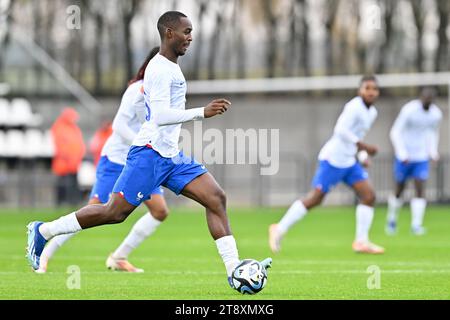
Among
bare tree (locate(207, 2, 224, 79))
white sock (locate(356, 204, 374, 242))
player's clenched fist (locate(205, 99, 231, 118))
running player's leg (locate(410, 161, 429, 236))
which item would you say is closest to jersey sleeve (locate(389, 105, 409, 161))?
running player's leg (locate(410, 161, 429, 236))

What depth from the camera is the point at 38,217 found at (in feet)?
84.8

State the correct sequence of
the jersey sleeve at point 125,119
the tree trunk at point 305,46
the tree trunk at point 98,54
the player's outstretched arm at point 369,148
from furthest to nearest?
the tree trunk at point 305,46
the tree trunk at point 98,54
the player's outstretched arm at point 369,148
the jersey sleeve at point 125,119

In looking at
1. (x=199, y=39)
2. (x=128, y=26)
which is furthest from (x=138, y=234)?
(x=199, y=39)

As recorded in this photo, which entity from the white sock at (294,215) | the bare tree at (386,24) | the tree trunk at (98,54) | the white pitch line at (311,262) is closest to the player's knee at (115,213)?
the white pitch line at (311,262)

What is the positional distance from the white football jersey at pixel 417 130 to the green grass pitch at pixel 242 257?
1.44 m

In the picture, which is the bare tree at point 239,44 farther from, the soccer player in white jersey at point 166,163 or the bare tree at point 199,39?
the soccer player in white jersey at point 166,163

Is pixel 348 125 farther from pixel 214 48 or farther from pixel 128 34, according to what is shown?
pixel 214 48

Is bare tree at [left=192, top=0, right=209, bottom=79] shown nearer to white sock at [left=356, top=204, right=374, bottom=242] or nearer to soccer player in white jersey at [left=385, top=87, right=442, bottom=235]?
soccer player in white jersey at [left=385, top=87, right=442, bottom=235]

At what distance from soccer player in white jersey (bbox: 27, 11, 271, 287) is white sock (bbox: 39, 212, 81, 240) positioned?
0.5 inches

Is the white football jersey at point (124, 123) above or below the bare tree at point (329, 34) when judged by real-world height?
below

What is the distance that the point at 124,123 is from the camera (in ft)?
41.1

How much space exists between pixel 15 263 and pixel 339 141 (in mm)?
4662

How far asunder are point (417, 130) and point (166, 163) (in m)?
11.1

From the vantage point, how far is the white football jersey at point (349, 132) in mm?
15641
